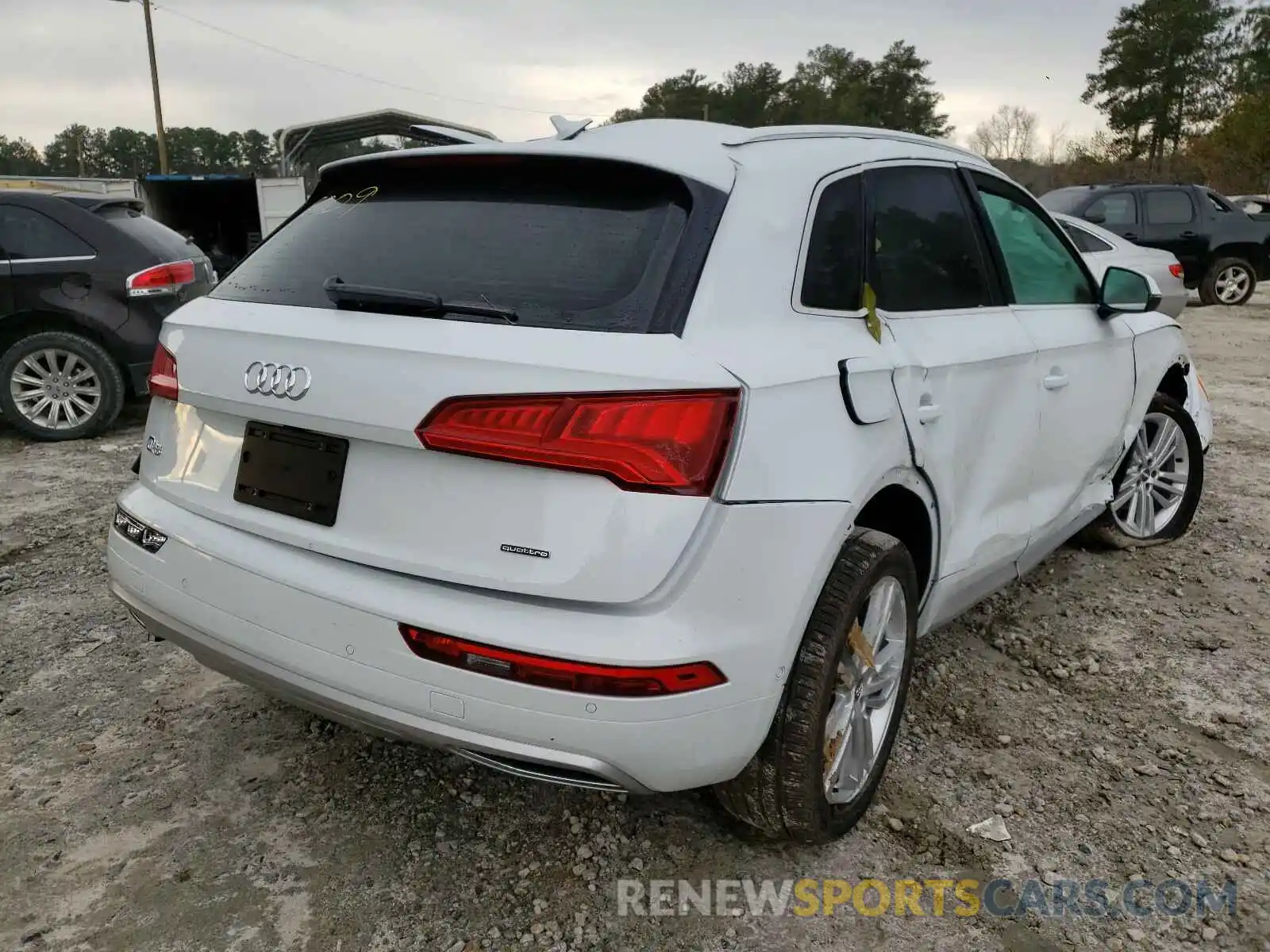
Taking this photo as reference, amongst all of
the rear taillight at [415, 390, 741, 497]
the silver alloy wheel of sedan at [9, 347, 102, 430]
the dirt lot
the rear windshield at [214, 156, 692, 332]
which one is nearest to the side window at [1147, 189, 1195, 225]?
the dirt lot

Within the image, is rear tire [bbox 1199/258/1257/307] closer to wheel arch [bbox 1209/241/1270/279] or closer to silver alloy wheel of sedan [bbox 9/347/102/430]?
wheel arch [bbox 1209/241/1270/279]

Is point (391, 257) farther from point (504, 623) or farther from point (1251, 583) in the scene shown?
point (1251, 583)

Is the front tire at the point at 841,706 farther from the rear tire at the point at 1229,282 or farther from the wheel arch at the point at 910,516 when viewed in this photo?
the rear tire at the point at 1229,282

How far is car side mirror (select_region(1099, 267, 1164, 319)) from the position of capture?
3.47 meters

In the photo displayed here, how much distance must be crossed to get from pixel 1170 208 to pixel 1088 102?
4133 cm

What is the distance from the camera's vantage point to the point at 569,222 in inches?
80.3

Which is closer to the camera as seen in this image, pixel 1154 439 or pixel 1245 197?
pixel 1154 439

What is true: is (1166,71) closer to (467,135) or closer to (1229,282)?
(1229,282)

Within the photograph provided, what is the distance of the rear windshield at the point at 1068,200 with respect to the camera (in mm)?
13609

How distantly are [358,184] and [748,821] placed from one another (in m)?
1.84

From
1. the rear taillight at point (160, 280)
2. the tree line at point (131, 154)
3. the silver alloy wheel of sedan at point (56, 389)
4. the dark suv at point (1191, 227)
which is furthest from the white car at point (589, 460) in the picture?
the tree line at point (131, 154)

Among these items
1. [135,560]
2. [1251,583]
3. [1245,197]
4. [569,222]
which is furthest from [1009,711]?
[1245,197]

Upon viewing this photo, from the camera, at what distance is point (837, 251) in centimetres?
227

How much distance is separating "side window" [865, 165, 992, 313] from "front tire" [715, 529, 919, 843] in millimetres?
677
